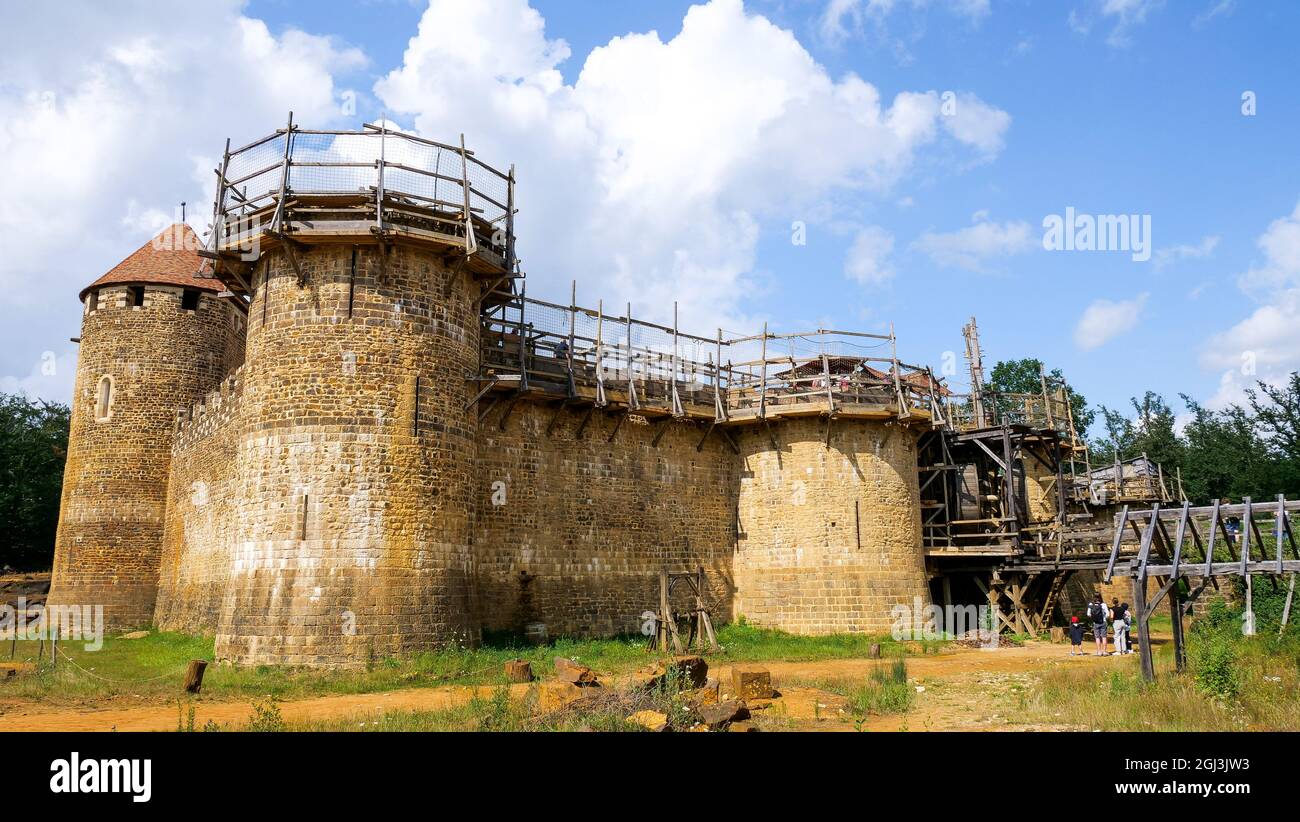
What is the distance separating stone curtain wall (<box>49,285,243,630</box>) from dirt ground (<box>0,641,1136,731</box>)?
14039 millimetres

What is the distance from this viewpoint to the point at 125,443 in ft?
87.2

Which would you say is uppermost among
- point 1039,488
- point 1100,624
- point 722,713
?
point 1039,488

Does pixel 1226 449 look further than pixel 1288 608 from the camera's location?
Yes

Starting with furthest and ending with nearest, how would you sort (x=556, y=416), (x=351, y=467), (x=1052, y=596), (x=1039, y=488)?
(x=1039, y=488) → (x=1052, y=596) → (x=556, y=416) → (x=351, y=467)

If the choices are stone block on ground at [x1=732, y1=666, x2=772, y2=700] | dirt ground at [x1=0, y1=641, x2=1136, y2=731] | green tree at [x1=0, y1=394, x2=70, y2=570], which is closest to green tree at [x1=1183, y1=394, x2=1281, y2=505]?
dirt ground at [x1=0, y1=641, x2=1136, y2=731]

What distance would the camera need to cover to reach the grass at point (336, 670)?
14.3 meters

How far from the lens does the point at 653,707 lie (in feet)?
35.6

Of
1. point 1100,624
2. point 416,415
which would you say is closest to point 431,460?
point 416,415

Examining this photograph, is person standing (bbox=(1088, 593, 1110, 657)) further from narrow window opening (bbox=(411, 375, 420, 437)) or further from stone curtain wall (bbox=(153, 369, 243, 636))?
stone curtain wall (bbox=(153, 369, 243, 636))

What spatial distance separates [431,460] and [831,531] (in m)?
11.1

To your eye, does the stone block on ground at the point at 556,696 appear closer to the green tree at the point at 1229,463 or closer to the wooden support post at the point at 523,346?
the wooden support post at the point at 523,346

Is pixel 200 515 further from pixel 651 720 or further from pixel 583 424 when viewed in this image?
pixel 651 720

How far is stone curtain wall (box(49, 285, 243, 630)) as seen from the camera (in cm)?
2594

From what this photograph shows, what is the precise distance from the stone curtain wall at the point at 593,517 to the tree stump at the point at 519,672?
407cm
